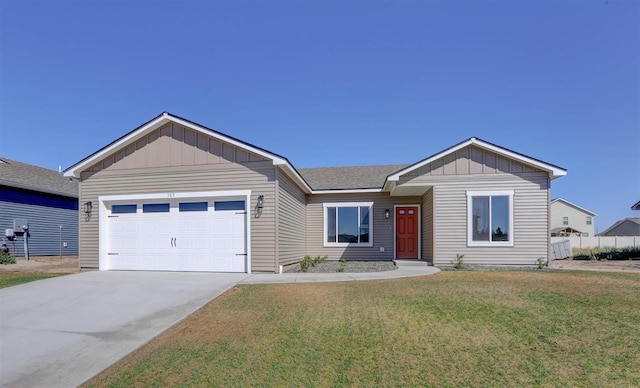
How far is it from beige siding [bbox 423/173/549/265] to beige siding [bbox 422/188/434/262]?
40 cm

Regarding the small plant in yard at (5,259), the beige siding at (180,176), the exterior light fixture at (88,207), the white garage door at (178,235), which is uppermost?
the beige siding at (180,176)

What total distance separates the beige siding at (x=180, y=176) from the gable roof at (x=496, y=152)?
492 cm

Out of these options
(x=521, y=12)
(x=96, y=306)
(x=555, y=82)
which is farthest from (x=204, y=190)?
(x=555, y=82)

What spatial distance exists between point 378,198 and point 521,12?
8.31m

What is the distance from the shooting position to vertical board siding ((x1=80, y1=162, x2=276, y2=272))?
1040 cm

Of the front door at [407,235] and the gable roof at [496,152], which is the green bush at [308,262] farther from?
the gable roof at [496,152]

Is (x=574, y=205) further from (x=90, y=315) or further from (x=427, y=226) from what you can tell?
(x=90, y=315)

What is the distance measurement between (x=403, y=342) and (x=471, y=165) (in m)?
9.13

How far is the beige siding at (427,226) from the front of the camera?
12291mm

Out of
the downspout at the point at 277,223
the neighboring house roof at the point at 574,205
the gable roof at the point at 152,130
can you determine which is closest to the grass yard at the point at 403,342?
the downspout at the point at 277,223

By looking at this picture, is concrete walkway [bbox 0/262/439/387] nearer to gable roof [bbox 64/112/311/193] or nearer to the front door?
gable roof [bbox 64/112/311/193]

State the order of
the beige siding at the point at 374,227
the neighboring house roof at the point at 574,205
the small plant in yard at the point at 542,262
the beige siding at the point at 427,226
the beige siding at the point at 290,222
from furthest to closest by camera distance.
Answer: the neighboring house roof at the point at 574,205 → the beige siding at the point at 374,227 → the beige siding at the point at 427,226 → the small plant in yard at the point at 542,262 → the beige siding at the point at 290,222

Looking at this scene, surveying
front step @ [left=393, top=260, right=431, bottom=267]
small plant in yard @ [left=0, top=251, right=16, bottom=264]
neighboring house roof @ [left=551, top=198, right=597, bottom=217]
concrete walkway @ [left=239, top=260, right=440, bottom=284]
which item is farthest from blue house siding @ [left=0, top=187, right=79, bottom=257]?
neighboring house roof @ [left=551, top=198, right=597, bottom=217]

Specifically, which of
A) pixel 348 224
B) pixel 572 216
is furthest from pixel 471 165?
pixel 572 216
